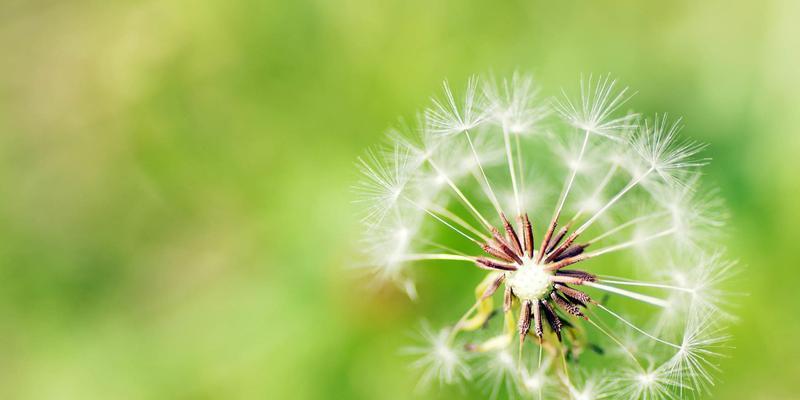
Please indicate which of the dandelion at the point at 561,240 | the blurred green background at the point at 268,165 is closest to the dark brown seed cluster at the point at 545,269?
the dandelion at the point at 561,240

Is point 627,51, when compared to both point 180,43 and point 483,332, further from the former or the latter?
point 180,43

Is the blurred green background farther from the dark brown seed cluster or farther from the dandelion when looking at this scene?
the dark brown seed cluster

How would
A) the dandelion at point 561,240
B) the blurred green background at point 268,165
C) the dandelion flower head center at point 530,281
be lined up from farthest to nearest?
the blurred green background at point 268,165, the dandelion at point 561,240, the dandelion flower head center at point 530,281

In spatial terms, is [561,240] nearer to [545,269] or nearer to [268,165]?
[545,269]

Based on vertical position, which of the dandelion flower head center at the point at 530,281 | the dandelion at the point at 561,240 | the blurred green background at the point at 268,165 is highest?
the blurred green background at the point at 268,165

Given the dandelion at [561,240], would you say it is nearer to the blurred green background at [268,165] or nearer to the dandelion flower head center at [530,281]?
the dandelion flower head center at [530,281]

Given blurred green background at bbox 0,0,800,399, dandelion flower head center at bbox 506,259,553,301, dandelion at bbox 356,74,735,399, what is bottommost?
dandelion flower head center at bbox 506,259,553,301

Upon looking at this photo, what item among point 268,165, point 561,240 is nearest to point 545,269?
point 561,240

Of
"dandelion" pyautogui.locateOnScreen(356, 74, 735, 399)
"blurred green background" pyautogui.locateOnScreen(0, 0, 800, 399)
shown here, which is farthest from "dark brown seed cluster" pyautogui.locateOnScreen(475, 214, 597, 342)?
"blurred green background" pyautogui.locateOnScreen(0, 0, 800, 399)

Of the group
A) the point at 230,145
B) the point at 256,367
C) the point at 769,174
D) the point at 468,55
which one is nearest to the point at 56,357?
the point at 256,367
